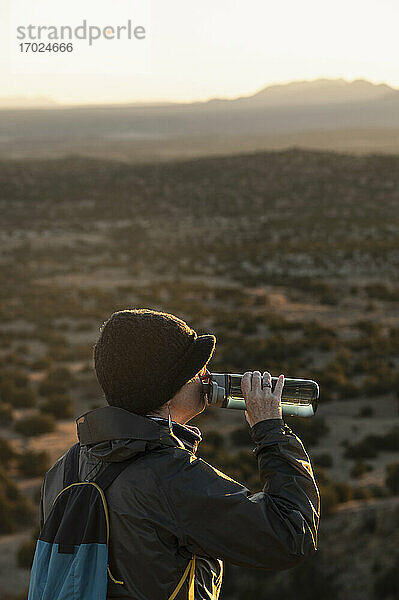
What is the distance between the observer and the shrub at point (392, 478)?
31.2 ft

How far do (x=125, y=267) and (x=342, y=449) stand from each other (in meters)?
27.4

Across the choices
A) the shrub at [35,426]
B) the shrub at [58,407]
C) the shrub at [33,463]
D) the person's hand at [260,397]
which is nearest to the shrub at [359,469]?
the shrub at [33,463]

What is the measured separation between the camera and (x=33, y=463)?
10.9m

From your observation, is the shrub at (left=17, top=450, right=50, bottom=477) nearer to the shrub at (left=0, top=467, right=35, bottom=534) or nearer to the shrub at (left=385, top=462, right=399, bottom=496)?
the shrub at (left=0, top=467, right=35, bottom=534)

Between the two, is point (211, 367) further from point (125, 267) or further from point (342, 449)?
point (125, 267)

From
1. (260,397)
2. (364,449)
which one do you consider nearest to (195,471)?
(260,397)

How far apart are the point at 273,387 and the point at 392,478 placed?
27.1 ft

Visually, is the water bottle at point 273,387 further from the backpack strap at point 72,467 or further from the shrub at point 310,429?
the shrub at point 310,429

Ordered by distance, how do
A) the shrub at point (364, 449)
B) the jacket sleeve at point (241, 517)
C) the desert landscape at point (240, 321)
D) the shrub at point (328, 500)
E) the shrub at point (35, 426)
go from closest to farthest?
the jacket sleeve at point (241, 517)
the desert landscape at point (240, 321)
the shrub at point (328, 500)
the shrub at point (364, 449)
the shrub at point (35, 426)

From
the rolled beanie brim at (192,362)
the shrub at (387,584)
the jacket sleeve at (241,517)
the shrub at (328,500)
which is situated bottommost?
the shrub at (328,500)

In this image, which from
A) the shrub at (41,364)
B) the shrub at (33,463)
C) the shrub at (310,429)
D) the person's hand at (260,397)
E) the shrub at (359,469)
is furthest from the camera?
the shrub at (41,364)

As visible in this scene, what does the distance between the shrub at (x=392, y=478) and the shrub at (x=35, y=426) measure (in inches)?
222

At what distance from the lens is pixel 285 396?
2227 millimetres

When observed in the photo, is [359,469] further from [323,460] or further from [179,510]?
[179,510]
